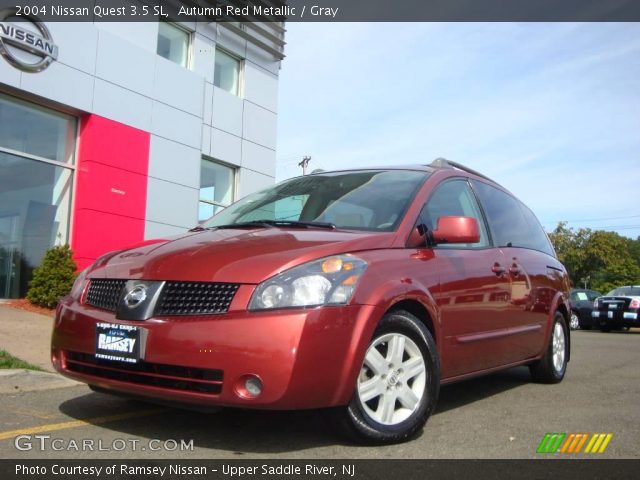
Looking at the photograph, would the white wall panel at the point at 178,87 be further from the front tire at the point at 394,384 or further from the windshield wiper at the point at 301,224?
the front tire at the point at 394,384

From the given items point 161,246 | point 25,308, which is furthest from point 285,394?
point 25,308

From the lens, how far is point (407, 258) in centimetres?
349

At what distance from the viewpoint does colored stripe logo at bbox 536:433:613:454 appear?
10.4 ft

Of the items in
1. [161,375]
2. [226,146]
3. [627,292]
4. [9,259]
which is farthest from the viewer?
[627,292]

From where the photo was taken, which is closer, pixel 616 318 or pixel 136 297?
pixel 136 297

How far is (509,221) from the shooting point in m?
5.19

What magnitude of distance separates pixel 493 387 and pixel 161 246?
3237 millimetres

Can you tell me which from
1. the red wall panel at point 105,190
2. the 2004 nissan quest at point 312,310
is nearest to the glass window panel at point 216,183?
the red wall panel at point 105,190

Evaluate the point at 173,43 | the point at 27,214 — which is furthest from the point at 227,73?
the point at 27,214

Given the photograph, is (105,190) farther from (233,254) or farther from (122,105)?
(233,254)

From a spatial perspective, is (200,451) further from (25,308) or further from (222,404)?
(25,308)

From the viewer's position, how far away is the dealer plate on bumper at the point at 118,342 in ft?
9.61

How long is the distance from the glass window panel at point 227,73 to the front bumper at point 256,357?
513 inches

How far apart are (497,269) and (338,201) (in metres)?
1.33
